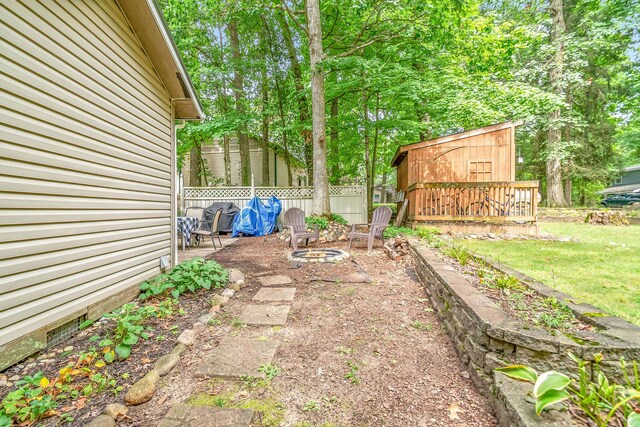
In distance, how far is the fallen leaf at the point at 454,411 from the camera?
60.5 inches

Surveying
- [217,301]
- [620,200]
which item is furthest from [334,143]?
[620,200]

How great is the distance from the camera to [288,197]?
10.5 meters

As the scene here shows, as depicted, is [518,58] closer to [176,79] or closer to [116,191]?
[176,79]

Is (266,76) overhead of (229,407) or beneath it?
overhead

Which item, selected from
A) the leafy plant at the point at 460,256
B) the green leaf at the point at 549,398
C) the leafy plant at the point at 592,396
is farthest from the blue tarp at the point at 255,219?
the green leaf at the point at 549,398

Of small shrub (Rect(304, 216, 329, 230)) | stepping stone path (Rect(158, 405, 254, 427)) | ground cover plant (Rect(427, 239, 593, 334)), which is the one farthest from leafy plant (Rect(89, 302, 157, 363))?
small shrub (Rect(304, 216, 329, 230))

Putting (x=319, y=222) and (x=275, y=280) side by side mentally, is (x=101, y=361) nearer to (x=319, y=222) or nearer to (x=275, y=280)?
(x=275, y=280)

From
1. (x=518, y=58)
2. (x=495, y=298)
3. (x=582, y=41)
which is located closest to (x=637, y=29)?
(x=582, y=41)

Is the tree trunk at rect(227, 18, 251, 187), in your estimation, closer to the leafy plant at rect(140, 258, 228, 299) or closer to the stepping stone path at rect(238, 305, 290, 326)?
the leafy plant at rect(140, 258, 228, 299)

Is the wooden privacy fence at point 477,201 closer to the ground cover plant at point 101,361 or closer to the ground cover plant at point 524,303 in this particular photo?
the ground cover plant at point 524,303

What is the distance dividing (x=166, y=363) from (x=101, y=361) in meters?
0.47

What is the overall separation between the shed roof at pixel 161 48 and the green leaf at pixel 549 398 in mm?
4768

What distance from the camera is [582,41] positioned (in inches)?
496

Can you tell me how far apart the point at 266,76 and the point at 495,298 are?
13.5 m
